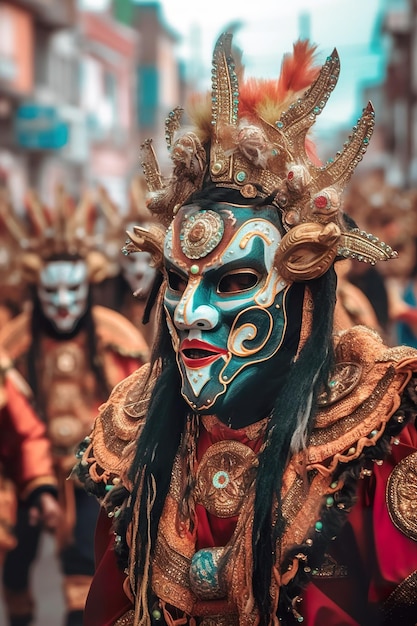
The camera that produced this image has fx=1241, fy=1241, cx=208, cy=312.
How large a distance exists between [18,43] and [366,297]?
A: 26006mm

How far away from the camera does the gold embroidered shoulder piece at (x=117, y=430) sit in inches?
143

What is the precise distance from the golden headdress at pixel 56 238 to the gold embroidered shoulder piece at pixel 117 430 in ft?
15.6

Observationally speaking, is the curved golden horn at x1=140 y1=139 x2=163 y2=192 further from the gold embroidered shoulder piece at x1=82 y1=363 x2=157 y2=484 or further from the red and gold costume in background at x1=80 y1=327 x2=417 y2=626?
the red and gold costume in background at x1=80 y1=327 x2=417 y2=626

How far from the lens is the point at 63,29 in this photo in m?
37.8

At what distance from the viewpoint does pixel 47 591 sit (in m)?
8.89

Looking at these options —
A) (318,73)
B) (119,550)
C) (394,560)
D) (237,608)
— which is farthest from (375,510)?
(318,73)

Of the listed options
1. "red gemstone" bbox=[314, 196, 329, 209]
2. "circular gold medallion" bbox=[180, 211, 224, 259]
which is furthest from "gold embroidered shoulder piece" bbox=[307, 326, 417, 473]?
"circular gold medallion" bbox=[180, 211, 224, 259]

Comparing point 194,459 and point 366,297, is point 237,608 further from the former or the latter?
point 366,297

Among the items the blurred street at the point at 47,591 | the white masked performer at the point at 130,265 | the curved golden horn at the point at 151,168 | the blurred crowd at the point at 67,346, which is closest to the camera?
the curved golden horn at the point at 151,168

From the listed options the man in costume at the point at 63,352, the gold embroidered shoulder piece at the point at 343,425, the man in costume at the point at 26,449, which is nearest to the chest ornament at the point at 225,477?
the gold embroidered shoulder piece at the point at 343,425

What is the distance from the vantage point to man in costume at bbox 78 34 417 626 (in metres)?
3.25

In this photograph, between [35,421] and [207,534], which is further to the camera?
[35,421]

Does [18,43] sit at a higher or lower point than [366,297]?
higher

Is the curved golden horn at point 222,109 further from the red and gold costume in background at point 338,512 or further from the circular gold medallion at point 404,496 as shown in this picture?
the circular gold medallion at point 404,496
